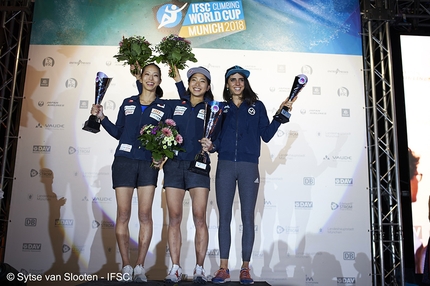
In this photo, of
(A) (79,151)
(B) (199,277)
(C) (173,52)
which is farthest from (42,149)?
(B) (199,277)

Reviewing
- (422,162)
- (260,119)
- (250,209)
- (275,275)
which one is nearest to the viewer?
(250,209)

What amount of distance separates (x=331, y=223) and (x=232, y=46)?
269 centimetres

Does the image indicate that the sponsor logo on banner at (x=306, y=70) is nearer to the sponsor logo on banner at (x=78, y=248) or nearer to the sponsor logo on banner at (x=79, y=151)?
the sponsor logo on banner at (x=79, y=151)

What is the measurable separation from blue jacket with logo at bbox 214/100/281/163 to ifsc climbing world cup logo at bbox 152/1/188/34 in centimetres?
230

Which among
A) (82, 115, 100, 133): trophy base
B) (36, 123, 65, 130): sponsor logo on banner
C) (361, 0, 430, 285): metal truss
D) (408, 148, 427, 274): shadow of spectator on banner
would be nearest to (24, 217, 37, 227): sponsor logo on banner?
(36, 123, 65, 130): sponsor logo on banner

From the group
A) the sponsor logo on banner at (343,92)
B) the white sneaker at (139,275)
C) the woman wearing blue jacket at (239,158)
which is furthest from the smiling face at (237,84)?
the sponsor logo on banner at (343,92)

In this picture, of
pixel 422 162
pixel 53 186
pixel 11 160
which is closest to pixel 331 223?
pixel 422 162

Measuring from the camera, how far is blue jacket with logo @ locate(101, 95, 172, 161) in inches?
165

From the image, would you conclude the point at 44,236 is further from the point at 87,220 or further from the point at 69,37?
the point at 69,37

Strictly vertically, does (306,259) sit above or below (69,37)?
below

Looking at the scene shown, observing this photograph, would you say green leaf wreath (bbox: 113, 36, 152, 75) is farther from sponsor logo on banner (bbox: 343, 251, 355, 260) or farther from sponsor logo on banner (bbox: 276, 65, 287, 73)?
sponsor logo on banner (bbox: 343, 251, 355, 260)

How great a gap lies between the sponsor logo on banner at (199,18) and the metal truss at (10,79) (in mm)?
1821

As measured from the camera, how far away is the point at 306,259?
19.4 ft

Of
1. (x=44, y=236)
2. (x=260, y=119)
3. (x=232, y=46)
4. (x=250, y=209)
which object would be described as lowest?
(x=44, y=236)
